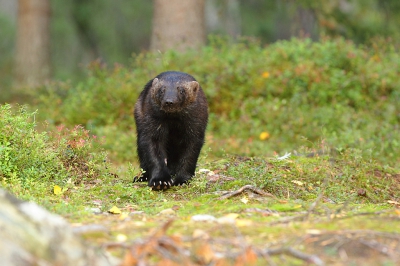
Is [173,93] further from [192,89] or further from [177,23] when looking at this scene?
[177,23]

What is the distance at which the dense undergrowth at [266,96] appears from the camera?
10344mm

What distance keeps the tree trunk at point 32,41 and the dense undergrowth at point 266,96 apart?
391 centimetres

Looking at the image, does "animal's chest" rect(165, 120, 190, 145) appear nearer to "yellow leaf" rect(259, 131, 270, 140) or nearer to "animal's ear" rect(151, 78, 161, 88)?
"animal's ear" rect(151, 78, 161, 88)

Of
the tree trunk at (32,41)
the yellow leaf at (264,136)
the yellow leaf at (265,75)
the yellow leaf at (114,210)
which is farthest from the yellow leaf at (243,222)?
the tree trunk at (32,41)

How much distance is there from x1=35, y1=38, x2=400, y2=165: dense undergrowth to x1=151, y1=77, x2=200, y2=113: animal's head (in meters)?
3.07

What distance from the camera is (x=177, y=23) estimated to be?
14.4 m

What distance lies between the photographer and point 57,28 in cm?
2298

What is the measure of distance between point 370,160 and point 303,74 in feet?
13.8

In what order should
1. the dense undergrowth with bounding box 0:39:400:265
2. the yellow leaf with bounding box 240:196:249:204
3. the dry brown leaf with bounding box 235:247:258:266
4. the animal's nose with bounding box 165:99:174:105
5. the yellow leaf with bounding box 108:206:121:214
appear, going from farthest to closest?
the animal's nose with bounding box 165:99:174:105 < the yellow leaf with bounding box 240:196:249:204 < the yellow leaf with bounding box 108:206:121:214 < the dense undergrowth with bounding box 0:39:400:265 < the dry brown leaf with bounding box 235:247:258:266

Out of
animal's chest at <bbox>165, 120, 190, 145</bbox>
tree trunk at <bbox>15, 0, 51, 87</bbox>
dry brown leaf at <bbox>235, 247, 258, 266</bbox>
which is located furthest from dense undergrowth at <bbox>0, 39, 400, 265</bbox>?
tree trunk at <bbox>15, 0, 51, 87</bbox>

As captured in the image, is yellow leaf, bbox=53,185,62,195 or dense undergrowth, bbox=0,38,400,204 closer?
yellow leaf, bbox=53,185,62,195

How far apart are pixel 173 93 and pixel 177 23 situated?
8222 mm

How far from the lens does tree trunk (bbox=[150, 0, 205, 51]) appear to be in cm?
1438

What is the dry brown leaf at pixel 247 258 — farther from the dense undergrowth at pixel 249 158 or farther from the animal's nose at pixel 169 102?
the animal's nose at pixel 169 102
